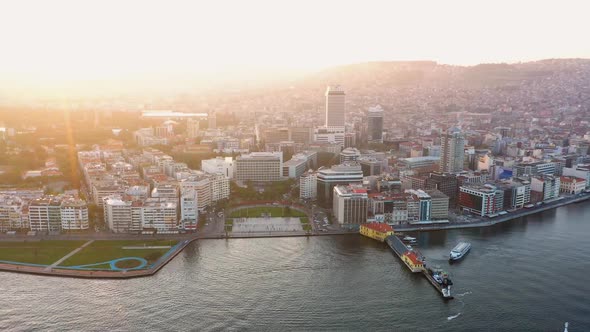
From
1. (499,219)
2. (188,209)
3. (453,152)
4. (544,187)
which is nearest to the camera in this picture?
(188,209)

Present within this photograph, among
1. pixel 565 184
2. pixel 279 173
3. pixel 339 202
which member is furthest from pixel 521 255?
pixel 279 173

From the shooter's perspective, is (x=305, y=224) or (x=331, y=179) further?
(x=331, y=179)

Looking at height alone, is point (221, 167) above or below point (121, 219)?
above

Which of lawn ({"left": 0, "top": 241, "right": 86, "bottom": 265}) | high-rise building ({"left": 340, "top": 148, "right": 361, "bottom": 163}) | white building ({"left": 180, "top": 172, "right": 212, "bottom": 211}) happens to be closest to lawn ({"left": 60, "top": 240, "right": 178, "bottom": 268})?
lawn ({"left": 0, "top": 241, "right": 86, "bottom": 265})

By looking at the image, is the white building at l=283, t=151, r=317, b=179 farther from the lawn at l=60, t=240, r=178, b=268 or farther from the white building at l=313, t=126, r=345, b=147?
the lawn at l=60, t=240, r=178, b=268

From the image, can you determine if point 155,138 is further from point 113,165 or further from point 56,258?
point 56,258

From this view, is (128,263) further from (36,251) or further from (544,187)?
(544,187)

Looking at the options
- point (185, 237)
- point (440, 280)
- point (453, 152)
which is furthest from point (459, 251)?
point (453, 152)
